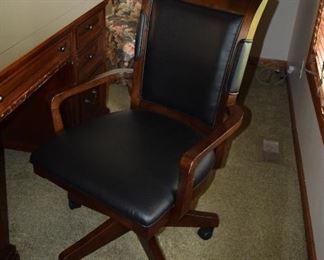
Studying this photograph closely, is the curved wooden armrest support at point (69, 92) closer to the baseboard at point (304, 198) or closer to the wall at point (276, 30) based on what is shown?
the baseboard at point (304, 198)

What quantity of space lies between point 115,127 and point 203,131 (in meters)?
0.33

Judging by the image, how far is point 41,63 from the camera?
1.37 metres

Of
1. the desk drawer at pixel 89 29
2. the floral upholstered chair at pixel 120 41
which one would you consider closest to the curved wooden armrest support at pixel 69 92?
the desk drawer at pixel 89 29

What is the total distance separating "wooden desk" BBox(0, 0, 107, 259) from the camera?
1.25 m

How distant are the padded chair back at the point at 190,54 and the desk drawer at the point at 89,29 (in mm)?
347

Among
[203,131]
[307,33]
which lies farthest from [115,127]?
[307,33]

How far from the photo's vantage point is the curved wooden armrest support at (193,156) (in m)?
1.10

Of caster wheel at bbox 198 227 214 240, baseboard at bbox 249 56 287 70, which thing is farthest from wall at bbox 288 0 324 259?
caster wheel at bbox 198 227 214 240

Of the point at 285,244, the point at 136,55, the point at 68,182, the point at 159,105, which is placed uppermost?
the point at 136,55

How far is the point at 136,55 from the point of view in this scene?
59.0 inches

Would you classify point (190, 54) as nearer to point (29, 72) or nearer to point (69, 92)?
point (69, 92)

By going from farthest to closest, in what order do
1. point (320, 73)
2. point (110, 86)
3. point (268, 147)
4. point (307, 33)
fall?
point (110, 86) < point (307, 33) < point (268, 147) < point (320, 73)

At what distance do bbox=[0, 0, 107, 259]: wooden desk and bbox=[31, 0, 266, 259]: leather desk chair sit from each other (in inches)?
6.7

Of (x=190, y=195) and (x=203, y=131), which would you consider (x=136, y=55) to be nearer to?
(x=203, y=131)
